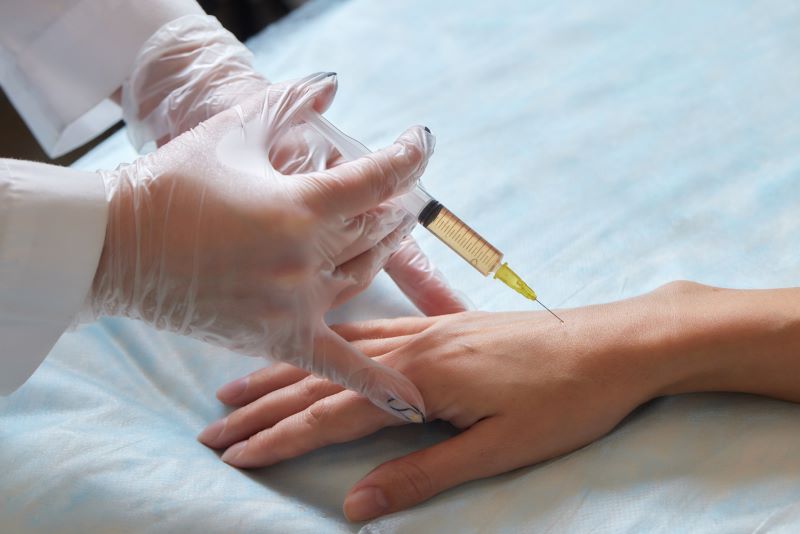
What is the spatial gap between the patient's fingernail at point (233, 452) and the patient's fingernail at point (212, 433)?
0.03 metres

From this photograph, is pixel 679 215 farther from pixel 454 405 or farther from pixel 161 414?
pixel 161 414

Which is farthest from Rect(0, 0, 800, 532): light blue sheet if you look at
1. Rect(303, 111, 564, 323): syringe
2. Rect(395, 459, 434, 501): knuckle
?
Rect(303, 111, 564, 323): syringe

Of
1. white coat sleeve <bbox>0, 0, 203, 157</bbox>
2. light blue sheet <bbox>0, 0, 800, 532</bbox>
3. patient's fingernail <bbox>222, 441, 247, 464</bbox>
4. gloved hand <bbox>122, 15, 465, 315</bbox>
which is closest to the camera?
light blue sheet <bbox>0, 0, 800, 532</bbox>

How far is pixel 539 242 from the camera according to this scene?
1263 mm

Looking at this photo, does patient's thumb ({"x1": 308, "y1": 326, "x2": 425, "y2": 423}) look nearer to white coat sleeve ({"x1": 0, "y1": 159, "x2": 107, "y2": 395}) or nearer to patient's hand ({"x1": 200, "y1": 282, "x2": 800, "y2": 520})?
patient's hand ({"x1": 200, "y1": 282, "x2": 800, "y2": 520})

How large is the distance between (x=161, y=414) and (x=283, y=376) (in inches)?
6.5

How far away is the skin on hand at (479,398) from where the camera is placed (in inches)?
37.1

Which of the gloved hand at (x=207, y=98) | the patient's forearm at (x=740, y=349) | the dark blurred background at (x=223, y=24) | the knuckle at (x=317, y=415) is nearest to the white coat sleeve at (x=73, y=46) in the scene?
the gloved hand at (x=207, y=98)

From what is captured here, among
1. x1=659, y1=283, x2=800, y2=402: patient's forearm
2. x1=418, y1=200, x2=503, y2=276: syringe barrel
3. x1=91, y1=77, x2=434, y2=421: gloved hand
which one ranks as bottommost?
x1=659, y1=283, x2=800, y2=402: patient's forearm

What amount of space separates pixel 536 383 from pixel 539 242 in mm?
337

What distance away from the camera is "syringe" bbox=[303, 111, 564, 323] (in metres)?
1.06

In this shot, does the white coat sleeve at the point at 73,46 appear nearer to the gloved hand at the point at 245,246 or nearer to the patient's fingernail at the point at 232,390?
the gloved hand at the point at 245,246

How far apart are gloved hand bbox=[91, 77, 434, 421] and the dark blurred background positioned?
1962mm

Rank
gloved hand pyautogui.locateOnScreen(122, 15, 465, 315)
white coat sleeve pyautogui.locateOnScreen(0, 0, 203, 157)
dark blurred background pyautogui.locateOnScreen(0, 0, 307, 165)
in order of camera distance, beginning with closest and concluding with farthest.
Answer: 1. gloved hand pyautogui.locateOnScreen(122, 15, 465, 315)
2. white coat sleeve pyautogui.locateOnScreen(0, 0, 203, 157)
3. dark blurred background pyautogui.locateOnScreen(0, 0, 307, 165)
